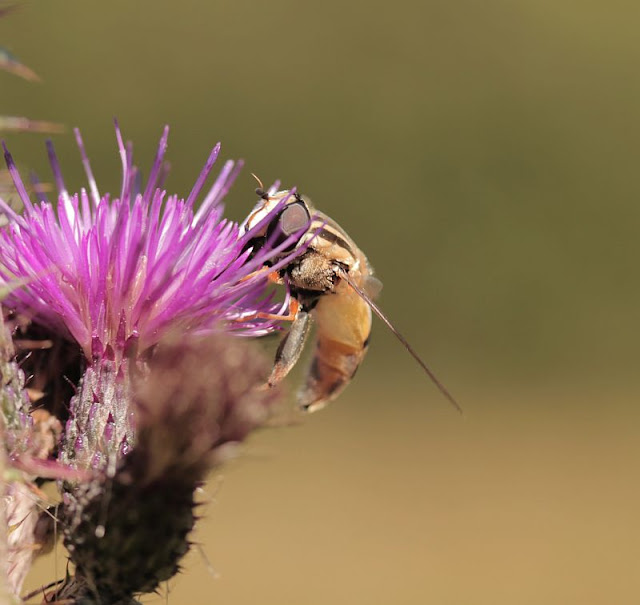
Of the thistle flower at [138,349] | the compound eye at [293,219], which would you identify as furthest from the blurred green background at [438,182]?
the thistle flower at [138,349]

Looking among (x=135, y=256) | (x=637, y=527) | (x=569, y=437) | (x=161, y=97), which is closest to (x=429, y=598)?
(x=637, y=527)

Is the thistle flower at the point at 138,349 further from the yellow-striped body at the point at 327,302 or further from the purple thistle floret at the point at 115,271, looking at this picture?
the yellow-striped body at the point at 327,302

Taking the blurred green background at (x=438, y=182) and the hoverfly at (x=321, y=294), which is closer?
the hoverfly at (x=321, y=294)

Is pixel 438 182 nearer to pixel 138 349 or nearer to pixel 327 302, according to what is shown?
pixel 327 302

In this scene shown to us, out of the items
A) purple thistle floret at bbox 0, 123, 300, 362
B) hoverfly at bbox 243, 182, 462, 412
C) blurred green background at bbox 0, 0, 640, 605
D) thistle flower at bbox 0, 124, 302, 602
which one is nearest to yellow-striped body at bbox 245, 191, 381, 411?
hoverfly at bbox 243, 182, 462, 412

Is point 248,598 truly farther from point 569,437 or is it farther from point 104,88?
point 104,88

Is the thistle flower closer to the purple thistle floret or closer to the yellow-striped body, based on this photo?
the purple thistle floret

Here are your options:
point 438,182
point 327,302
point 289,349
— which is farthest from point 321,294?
point 438,182
